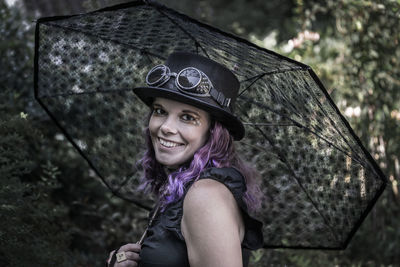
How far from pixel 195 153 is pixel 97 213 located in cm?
244

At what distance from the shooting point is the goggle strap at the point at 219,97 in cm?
239

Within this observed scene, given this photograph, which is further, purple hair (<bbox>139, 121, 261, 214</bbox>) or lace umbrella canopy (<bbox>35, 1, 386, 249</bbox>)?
lace umbrella canopy (<bbox>35, 1, 386, 249</bbox>)

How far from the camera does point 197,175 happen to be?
93.7 inches

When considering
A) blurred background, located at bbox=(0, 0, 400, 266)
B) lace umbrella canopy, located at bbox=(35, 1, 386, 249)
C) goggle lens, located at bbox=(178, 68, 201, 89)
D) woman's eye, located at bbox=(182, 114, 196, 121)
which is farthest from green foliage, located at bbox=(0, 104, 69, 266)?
goggle lens, located at bbox=(178, 68, 201, 89)

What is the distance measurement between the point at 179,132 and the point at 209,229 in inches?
21.7

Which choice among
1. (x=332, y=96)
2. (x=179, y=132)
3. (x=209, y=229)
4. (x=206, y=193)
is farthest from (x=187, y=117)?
(x=332, y=96)

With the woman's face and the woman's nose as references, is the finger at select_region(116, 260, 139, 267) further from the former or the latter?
the woman's nose

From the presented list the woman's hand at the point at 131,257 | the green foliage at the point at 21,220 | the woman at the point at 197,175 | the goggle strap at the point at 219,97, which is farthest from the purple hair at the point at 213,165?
the green foliage at the point at 21,220

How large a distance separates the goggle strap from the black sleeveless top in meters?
0.31

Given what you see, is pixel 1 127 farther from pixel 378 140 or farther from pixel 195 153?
pixel 378 140

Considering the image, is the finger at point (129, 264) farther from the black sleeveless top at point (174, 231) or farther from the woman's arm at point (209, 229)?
the woman's arm at point (209, 229)

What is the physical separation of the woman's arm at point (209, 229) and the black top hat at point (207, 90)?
1.33 feet

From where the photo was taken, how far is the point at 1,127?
3297mm

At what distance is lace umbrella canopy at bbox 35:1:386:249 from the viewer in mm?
2518
